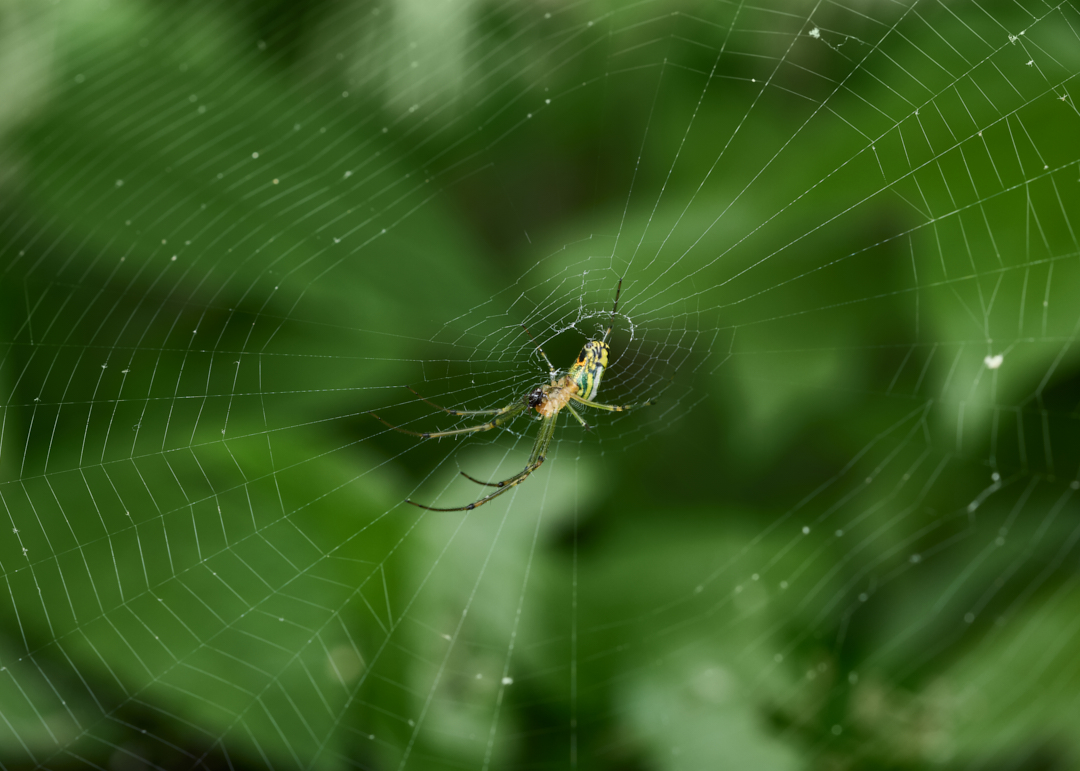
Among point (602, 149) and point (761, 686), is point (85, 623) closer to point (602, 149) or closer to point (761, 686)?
point (761, 686)

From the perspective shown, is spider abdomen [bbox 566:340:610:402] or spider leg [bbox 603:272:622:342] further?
spider abdomen [bbox 566:340:610:402]

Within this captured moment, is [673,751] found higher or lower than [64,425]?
lower

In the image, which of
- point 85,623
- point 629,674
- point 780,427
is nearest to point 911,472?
point 780,427

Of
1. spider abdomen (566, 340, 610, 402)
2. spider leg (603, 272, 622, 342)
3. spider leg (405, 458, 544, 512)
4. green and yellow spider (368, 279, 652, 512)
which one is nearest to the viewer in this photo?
spider leg (405, 458, 544, 512)

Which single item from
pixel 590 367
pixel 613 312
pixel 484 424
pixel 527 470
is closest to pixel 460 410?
pixel 484 424

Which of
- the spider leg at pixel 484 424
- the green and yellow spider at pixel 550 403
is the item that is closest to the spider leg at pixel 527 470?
the green and yellow spider at pixel 550 403

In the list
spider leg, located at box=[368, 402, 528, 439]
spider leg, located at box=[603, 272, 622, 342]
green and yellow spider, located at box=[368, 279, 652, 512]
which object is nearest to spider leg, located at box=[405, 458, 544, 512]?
green and yellow spider, located at box=[368, 279, 652, 512]

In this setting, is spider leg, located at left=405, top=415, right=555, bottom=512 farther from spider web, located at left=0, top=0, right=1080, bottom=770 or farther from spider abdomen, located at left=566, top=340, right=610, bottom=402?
spider abdomen, located at left=566, top=340, right=610, bottom=402
